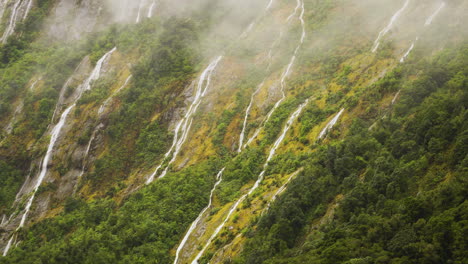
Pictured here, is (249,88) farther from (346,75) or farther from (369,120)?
(369,120)

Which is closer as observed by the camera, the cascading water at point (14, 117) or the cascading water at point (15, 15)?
the cascading water at point (14, 117)

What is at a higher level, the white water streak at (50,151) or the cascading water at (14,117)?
the cascading water at (14,117)

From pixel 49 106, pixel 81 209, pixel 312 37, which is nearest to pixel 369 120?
pixel 312 37

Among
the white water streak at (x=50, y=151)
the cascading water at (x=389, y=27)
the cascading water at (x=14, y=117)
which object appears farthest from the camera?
the cascading water at (x=14, y=117)

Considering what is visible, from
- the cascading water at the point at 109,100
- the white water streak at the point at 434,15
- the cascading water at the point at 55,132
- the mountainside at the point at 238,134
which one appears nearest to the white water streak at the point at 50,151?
the cascading water at the point at 55,132

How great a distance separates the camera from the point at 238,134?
149 feet

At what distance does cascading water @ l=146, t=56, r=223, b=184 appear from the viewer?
149 ft

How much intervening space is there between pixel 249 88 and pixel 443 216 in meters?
31.3

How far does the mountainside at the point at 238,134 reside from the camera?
25.8 metres

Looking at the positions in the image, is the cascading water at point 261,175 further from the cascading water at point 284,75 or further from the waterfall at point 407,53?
the waterfall at point 407,53

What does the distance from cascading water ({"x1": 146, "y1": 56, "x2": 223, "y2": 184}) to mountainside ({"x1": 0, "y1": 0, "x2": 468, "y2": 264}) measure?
16 cm

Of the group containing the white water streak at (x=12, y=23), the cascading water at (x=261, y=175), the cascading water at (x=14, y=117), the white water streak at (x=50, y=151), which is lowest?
the cascading water at (x=261, y=175)

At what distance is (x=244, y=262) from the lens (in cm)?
2797

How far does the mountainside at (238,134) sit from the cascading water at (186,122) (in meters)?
0.16
